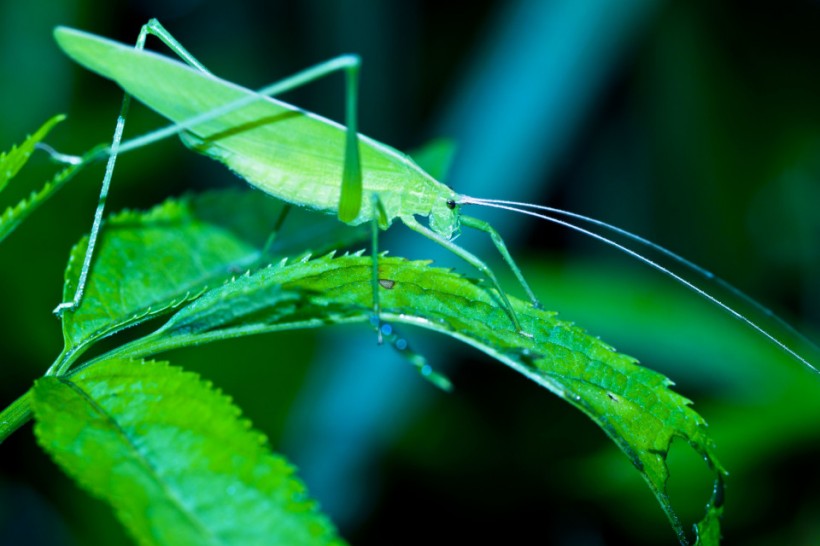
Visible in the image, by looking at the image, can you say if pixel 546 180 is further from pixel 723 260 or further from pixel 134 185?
pixel 134 185

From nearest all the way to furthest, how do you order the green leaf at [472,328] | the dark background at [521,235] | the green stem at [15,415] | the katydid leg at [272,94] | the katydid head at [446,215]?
the green stem at [15,415] → the green leaf at [472,328] → the katydid leg at [272,94] → the katydid head at [446,215] → the dark background at [521,235]

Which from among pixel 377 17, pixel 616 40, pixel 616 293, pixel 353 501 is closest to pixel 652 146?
pixel 616 40

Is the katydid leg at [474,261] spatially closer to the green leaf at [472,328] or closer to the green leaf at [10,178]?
the green leaf at [472,328]

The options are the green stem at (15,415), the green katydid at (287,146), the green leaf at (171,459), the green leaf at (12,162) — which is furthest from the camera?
the green katydid at (287,146)

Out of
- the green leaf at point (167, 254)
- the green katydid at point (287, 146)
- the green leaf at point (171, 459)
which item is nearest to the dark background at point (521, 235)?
the green leaf at point (167, 254)

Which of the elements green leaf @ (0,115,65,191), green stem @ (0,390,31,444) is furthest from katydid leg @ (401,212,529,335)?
green leaf @ (0,115,65,191)
